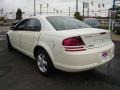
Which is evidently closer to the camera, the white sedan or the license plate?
the white sedan

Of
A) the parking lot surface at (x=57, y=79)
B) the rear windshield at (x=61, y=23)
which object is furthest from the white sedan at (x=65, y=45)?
the parking lot surface at (x=57, y=79)

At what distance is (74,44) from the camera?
3.36 metres

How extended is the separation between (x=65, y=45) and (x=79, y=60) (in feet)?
1.37

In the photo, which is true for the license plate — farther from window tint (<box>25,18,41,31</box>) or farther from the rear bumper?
window tint (<box>25,18,41,31</box>)

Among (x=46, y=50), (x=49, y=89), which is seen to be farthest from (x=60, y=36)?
(x=49, y=89)

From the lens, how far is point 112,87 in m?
3.54

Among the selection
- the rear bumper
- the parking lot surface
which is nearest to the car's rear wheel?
the parking lot surface

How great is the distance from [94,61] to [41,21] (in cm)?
178

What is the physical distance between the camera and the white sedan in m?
3.35

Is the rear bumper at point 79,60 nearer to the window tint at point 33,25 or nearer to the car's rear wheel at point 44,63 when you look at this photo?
the car's rear wheel at point 44,63

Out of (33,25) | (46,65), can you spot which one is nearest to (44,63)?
(46,65)

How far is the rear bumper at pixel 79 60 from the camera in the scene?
3.30 meters

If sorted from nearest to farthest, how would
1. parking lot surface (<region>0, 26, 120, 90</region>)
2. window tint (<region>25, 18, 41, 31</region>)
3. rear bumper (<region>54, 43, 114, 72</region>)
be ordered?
1. rear bumper (<region>54, 43, 114, 72</region>)
2. parking lot surface (<region>0, 26, 120, 90</region>)
3. window tint (<region>25, 18, 41, 31</region>)

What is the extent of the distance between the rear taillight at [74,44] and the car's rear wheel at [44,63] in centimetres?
70
